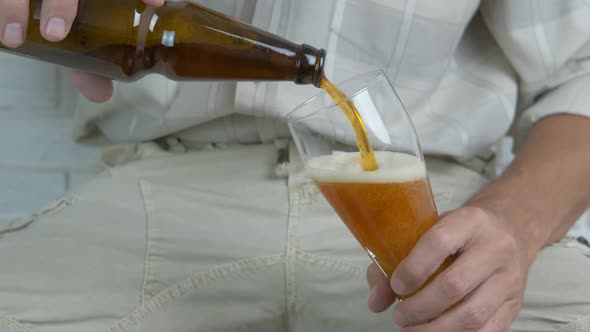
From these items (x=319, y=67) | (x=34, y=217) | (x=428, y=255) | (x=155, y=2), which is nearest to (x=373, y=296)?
(x=428, y=255)

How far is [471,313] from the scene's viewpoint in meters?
0.66

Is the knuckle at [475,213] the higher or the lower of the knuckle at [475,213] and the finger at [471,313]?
the higher

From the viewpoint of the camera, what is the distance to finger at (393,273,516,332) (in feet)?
2.13

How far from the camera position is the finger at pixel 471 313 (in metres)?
0.65

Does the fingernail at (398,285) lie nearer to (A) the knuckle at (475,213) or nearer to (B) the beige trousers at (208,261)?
(A) the knuckle at (475,213)

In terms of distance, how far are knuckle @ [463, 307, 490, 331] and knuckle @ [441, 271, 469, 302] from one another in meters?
0.03

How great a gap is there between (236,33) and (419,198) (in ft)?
0.67

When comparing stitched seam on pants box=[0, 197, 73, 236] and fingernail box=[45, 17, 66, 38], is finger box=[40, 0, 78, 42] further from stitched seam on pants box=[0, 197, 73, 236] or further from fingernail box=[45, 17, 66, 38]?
stitched seam on pants box=[0, 197, 73, 236]

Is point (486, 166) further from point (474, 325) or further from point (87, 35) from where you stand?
point (87, 35)

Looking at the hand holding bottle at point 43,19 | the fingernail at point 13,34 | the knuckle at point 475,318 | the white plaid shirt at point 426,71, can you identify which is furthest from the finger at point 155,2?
the knuckle at point 475,318

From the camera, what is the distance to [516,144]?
1.08 metres

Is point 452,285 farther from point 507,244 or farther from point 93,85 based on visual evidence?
point 93,85

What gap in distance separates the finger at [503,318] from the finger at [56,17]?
429 millimetres

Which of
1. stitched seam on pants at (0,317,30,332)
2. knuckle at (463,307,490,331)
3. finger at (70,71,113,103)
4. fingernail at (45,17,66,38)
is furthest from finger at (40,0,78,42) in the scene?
knuckle at (463,307,490,331)
